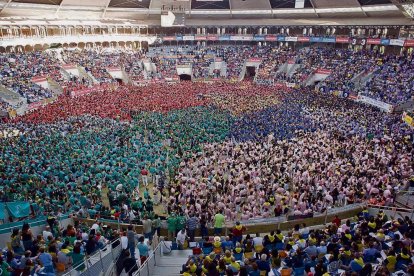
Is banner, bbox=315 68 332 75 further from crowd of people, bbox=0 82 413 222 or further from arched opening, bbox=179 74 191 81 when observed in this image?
arched opening, bbox=179 74 191 81

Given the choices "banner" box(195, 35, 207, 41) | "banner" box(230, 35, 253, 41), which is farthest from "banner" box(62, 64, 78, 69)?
"banner" box(230, 35, 253, 41)

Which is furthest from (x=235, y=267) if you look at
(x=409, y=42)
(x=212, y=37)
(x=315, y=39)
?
(x=212, y=37)

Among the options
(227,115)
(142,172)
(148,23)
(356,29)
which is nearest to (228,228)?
(142,172)

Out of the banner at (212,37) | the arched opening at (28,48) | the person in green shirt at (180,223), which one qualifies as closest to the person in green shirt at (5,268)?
the person in green shirt at (180,223)

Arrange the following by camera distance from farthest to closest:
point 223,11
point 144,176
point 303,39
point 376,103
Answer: point 223,11, point 303,39, point 376,103, point 144,176

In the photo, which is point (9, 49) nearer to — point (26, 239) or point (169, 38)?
point (169, 38)

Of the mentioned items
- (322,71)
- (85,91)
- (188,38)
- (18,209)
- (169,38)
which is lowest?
(85,91)

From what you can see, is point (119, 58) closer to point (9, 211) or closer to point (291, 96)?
point (291, 96)
